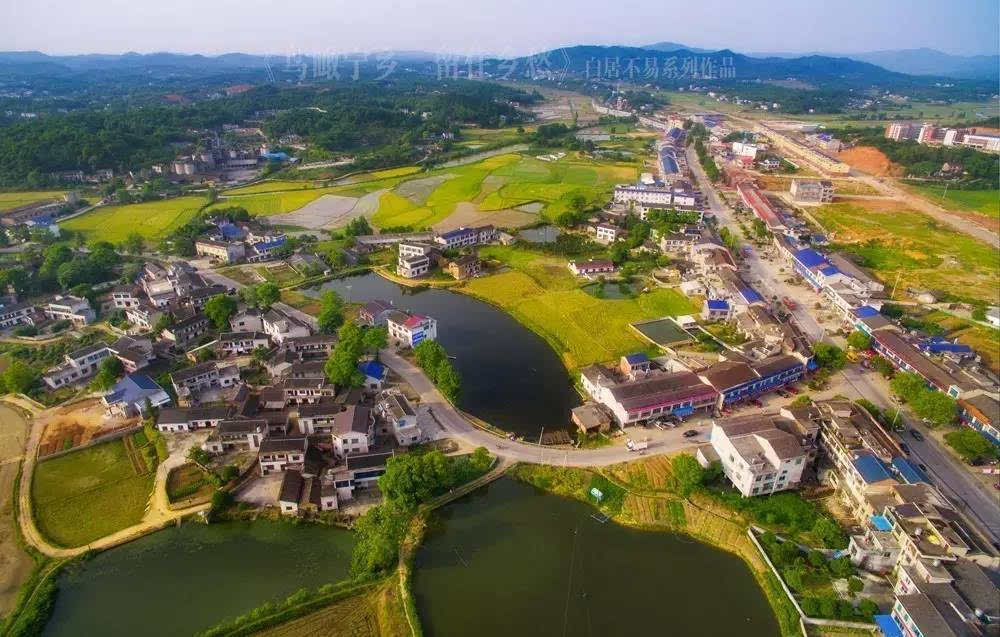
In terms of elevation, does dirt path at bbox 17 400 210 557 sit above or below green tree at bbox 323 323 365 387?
below

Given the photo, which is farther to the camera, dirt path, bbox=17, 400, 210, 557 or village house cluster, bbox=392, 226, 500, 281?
village house cluster, bbox=392, 226, 500, 281

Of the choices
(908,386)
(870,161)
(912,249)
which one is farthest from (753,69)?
(908,386)

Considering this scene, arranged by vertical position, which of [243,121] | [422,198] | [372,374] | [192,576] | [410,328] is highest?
[243,121]

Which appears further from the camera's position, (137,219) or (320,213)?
(320,213)

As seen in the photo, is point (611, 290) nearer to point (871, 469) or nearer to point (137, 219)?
point (871, 469)

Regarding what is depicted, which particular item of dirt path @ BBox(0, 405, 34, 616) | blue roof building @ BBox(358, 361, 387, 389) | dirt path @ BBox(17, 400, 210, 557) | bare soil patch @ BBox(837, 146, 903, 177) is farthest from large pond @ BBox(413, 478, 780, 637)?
bare soil patch @ BBox(837, 146, 903, 177)

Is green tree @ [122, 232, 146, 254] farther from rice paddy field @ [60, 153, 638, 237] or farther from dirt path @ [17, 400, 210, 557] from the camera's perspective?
dirt path @ [17, 400, 210, 557]

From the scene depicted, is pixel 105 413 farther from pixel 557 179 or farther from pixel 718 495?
pixel 557 179

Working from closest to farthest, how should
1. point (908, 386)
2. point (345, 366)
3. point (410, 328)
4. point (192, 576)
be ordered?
point (192, 576) → point (908, 386) → point (345, 366) → point (410, 328)
